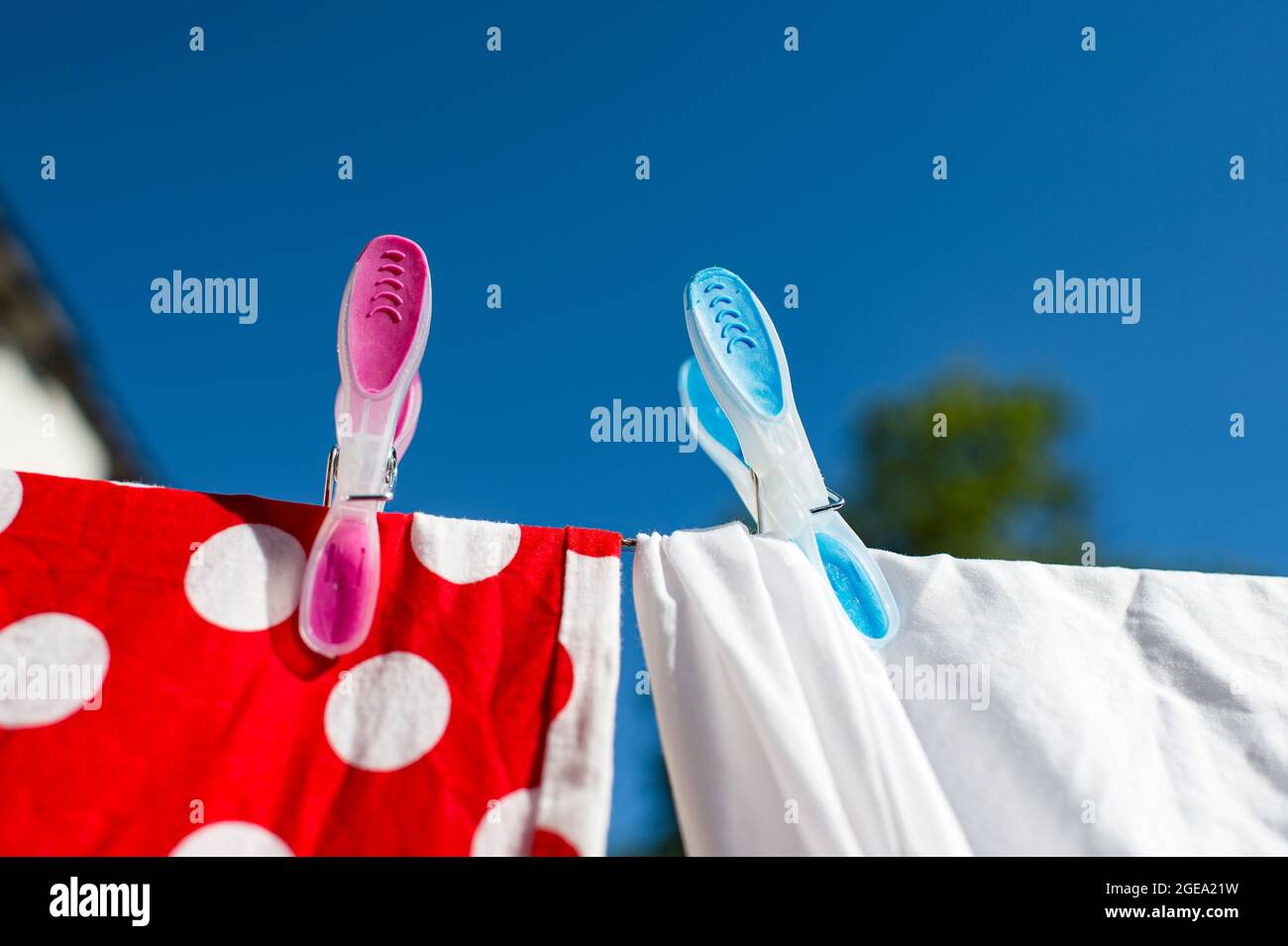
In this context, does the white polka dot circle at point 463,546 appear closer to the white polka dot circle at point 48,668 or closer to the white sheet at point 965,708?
the white sheet at point 965,708

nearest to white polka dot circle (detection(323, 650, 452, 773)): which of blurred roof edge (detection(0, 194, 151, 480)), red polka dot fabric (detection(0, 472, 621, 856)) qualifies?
red polka dot fabric (detection(0, 472, 621, 856))

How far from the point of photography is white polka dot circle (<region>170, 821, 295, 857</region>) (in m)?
0.60

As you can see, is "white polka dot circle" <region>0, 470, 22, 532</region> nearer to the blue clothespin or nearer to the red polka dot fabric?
the red polka dot fabric

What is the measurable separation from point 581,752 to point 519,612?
0.14 metres

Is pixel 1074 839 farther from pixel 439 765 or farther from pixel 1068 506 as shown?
pixel 1068 506

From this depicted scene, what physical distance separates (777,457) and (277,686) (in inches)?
17.7

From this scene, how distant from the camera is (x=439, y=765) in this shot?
2.20 feet

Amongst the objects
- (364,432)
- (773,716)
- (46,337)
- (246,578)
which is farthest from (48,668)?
(46,337)

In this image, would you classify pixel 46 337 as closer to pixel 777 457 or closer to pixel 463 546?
pixel 463 546

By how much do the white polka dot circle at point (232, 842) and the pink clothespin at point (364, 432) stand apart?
0.14 meters

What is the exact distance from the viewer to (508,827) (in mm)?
645

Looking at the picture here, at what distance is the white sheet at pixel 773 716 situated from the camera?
2.12 ft

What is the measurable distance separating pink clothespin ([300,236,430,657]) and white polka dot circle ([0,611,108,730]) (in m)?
0.14
